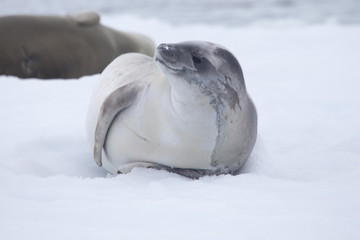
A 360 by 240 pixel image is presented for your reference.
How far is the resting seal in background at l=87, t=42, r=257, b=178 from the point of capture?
2523 millimetres

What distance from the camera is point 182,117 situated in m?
2.56

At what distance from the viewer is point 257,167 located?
2.88 m

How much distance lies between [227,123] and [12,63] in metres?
3.33

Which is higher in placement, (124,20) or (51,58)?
(51,58)

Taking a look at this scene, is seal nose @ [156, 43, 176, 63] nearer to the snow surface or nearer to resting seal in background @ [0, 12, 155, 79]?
the snow surface

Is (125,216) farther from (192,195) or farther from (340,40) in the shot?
(340,40)

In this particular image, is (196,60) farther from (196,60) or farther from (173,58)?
(173,58)


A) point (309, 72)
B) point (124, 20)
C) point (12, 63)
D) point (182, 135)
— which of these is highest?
point (182, 135)

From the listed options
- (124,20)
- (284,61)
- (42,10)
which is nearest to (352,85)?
(284,61)

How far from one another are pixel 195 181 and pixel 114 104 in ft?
1.81

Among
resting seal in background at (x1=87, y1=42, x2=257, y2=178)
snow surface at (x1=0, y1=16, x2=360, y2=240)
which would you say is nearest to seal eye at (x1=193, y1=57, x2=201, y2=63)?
resting seal in background at (x1=87, y1=42, x2=257, y2=178)

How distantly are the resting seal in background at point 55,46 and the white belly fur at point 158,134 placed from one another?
2.78 metres

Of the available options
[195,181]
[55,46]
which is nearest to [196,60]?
[195,181]

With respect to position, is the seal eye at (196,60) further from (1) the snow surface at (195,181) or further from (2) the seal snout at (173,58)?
(1) the snow surface at (195,181)
